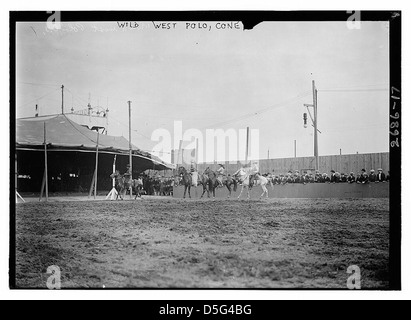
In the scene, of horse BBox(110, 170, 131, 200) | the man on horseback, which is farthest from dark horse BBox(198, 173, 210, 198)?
horse BBox(110, 170, 131, 200)

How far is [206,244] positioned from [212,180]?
0.68 metres

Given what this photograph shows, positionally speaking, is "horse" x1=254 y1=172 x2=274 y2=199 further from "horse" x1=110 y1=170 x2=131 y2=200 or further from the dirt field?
"horse" x1=110 y1=170 x2=131 y2=200

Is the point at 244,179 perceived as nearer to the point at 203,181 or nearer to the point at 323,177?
the point at 203,181

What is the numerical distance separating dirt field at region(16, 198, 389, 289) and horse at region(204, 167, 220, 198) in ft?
0.67

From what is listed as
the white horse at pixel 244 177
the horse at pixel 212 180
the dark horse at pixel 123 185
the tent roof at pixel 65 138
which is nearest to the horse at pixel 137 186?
the dark horse at pixel 123 185

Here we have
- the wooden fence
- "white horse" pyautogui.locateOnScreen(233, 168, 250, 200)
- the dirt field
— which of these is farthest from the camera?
"white horse" pyautogui.locateOnScreen(233, 168, 250, 200)

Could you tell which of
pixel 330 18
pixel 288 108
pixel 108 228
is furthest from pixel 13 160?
pixel 330 18

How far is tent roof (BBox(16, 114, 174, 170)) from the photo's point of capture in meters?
4.55

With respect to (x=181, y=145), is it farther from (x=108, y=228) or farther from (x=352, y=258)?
(x=352, y=258)

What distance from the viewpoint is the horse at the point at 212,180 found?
474cm

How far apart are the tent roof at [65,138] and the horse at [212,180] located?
0.38m

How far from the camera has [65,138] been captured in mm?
4766

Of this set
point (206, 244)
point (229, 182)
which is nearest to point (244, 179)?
point (229, 182)

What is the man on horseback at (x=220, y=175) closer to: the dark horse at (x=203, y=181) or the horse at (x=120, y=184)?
the dark horse at (x=203, y=181)
